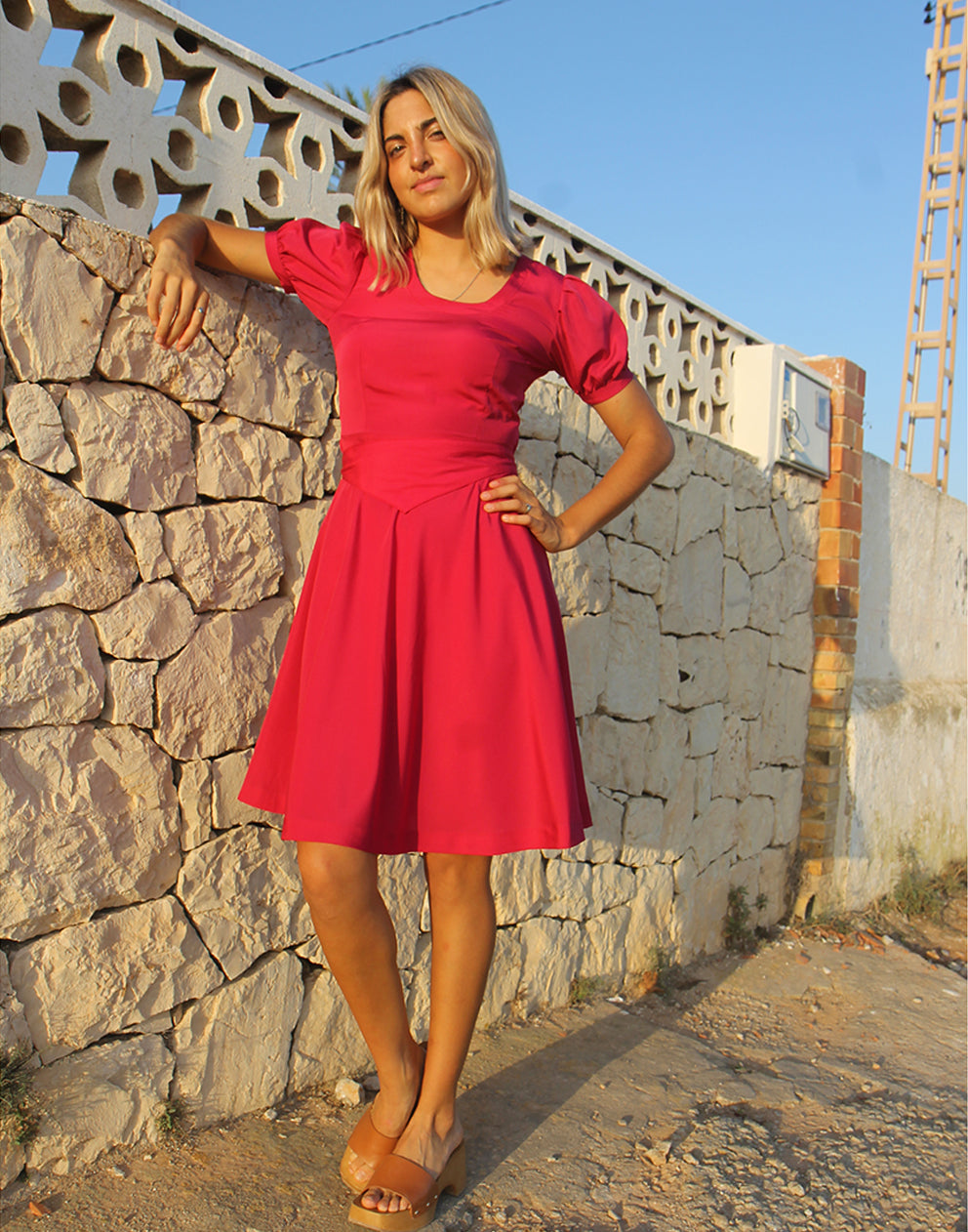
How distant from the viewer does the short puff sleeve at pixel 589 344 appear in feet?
6.54

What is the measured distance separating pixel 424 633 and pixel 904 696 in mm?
4342

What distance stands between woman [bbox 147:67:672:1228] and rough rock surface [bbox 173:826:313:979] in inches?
12.9

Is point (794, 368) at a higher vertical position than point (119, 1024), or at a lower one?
higher

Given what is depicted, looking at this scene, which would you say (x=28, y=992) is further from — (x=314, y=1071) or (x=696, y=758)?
(x=696, y=758)

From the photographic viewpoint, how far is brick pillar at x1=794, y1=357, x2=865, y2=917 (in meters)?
4.58

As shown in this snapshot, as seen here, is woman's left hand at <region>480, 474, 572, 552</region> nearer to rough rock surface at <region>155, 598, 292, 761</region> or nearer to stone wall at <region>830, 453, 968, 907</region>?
rough rock surface at <region>155, 598, 292, 761</region>

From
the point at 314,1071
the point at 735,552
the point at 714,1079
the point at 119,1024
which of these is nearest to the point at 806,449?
the point at 735,552

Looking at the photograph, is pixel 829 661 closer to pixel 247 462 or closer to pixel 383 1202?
pixel 247 462

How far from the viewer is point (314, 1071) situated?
2.32 meters

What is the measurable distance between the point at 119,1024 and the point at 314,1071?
0.56m

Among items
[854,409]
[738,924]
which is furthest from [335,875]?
[854,409]

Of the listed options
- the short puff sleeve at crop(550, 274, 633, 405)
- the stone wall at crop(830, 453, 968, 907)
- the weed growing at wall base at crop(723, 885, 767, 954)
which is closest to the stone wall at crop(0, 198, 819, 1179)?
the short puff sleeve at crop(550, 274, 633, 405)

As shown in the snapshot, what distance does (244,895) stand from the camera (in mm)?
2188

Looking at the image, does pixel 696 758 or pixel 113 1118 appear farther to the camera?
pixel 696 758
